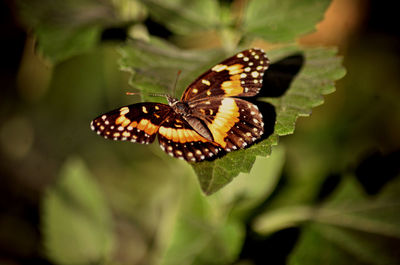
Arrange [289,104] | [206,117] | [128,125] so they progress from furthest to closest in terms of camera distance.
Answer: [206,117], [128,125], [289,104]

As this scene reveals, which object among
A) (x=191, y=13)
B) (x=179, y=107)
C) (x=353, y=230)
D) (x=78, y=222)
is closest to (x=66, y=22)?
(x=191, y=13)

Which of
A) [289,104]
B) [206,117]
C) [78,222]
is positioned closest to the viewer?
[289,104]

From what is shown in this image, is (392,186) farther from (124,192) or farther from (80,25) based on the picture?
(124,192)

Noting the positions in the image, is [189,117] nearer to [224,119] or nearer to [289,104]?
[224,119]

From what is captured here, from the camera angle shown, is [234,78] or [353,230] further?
[353,230]

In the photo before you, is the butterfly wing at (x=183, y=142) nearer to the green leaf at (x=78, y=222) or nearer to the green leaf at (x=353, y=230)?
the green leaf at (x=353, y=230)

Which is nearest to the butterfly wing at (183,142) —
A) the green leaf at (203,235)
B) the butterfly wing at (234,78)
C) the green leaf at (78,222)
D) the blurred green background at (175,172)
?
the butterfly wing at (234,78)

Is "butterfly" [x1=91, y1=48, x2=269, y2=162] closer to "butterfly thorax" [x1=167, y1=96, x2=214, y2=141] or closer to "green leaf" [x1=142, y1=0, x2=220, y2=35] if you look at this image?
"butterfly thorax" [x1=167, y1=96, x2=214, y2=141]
